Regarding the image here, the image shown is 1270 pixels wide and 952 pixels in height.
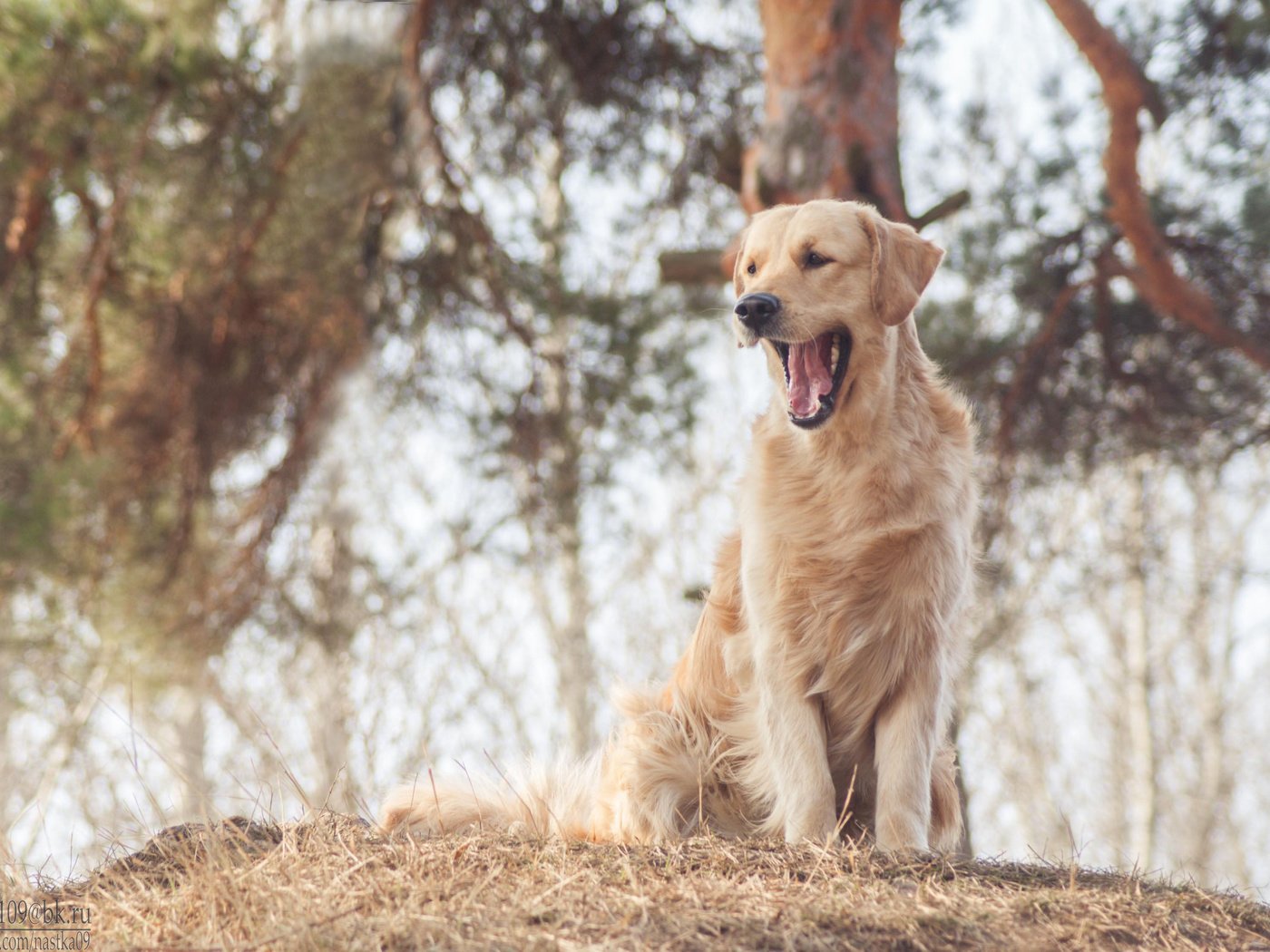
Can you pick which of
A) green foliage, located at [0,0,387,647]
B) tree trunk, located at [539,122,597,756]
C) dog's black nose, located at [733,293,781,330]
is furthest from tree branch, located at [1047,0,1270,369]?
green foliage, located at [0,0,387,647]

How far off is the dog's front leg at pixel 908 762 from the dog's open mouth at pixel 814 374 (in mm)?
874

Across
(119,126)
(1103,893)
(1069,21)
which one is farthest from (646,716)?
(119,126)

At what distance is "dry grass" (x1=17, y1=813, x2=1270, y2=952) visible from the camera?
2650 millimetres

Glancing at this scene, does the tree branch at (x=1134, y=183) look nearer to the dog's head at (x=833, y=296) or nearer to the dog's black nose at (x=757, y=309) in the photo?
the dog's head at (x=833, y=296)

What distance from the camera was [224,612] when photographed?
8609 mm

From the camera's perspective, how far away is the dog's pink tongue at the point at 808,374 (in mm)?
3787

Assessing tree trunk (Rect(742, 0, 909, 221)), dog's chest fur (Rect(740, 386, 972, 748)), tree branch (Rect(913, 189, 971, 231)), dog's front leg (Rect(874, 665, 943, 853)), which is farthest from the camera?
tree trunk (Rect(742, 0, 909, 221))

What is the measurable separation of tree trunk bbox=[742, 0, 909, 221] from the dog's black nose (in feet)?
8.55

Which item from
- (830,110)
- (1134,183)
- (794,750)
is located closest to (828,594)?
(794,750)

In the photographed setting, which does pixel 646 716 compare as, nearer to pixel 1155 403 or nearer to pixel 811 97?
pixel 811 97

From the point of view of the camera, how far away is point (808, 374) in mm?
3822

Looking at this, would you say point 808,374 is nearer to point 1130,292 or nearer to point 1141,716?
point 1130,292

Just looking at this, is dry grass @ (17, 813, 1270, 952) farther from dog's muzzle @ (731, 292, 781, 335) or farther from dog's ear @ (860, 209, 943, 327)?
dog's ear @ (860, 209, 943, 327)

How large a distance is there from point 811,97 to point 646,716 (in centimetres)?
368
